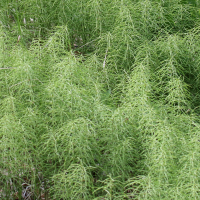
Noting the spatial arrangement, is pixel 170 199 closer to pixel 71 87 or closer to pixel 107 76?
pixel 71 87

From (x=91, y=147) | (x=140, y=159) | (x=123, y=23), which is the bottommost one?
(x=140, y=159)

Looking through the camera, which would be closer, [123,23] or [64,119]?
[64,119]

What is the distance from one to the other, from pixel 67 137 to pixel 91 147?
0.58ft

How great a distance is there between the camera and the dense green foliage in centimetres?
212

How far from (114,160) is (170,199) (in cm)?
44

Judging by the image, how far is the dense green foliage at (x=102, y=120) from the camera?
212 centimetres

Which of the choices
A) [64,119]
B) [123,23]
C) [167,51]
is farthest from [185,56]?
[64,119]

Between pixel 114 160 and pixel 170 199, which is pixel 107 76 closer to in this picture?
pixel 114 160

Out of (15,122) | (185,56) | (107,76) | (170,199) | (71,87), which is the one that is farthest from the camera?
(185,56)

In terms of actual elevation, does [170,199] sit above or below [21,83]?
below

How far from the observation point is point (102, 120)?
93.1 inches

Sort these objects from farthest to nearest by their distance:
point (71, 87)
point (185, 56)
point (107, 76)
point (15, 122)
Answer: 1. point (185, 56)
2. point (107, 76)
3. point (71, 87)
4. point (15, 122)

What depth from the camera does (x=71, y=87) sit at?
2414mm

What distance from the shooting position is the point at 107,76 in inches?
118
